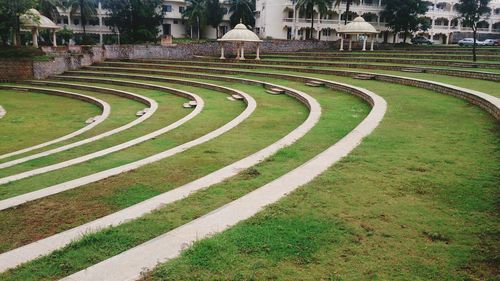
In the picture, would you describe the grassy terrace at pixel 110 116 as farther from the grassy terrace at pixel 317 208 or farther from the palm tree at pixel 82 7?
the palm tree at pixel 82 7

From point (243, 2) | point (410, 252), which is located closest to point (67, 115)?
point (410, 252)

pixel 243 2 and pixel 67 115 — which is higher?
pixel 243 2

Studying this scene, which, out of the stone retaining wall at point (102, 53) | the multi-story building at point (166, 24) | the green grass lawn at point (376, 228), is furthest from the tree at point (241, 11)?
the green grass lawn at point (376, 228)

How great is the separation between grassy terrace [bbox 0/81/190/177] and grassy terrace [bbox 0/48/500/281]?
0.33 ft

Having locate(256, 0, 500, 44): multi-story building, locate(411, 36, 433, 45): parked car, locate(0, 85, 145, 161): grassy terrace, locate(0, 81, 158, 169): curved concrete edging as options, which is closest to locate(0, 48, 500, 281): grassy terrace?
locate(0, 81, 158, 169): curved concrete edging

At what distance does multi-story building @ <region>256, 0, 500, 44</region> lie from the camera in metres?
52.2

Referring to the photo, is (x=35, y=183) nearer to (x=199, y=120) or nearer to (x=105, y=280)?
(x=105, y=280)

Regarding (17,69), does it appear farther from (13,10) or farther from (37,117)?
(37,117)

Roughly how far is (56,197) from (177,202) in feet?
6.58

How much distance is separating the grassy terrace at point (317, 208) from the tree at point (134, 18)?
40.6 m

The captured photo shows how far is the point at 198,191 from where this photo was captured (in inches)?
230

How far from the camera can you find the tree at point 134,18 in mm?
47906

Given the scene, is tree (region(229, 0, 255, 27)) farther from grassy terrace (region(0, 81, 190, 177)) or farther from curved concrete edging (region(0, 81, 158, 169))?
grassy terrace (region(0, 81, 190, 177))

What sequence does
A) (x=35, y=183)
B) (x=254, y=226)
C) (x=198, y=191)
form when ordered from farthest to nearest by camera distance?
(x=35, y=183) < (x=198, y=191) < (x=254, y=226)
